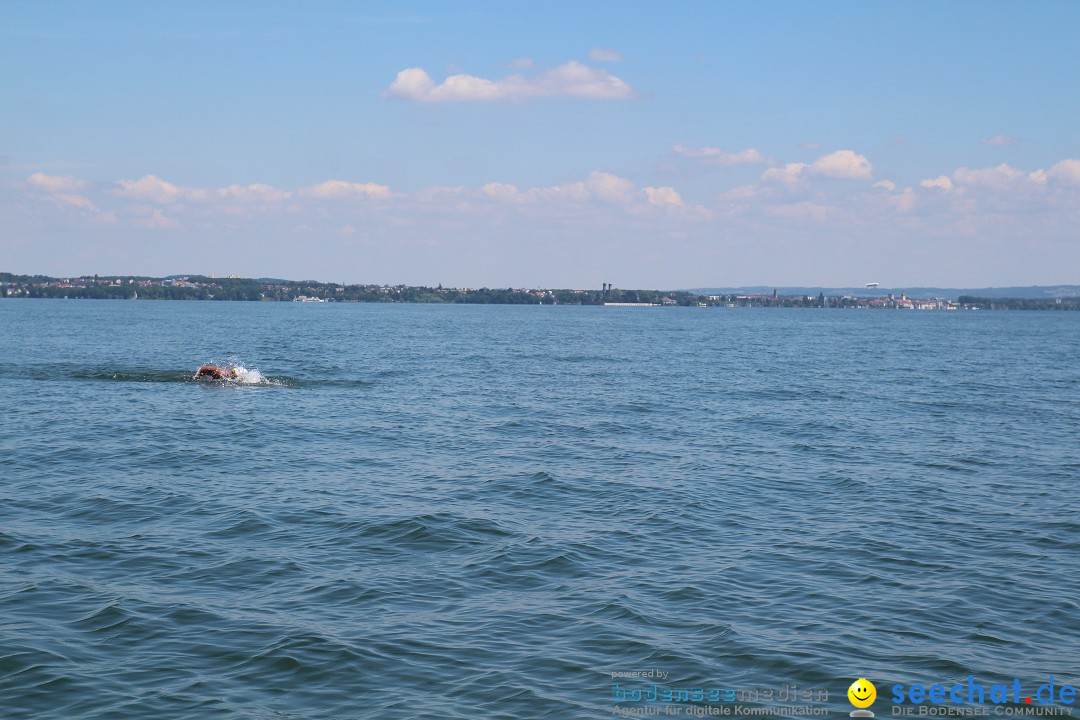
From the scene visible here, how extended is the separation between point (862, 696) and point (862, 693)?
2.7 inches

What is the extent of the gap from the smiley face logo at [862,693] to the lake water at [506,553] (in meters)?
0.19

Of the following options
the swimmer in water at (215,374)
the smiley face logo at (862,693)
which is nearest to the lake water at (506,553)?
the smiley face logo at (862,693)

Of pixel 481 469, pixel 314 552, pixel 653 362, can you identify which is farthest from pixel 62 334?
pixel 314 552

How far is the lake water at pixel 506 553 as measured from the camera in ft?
44.0

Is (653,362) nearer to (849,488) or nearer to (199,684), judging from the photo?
(849,488)

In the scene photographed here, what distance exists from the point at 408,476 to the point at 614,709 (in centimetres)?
1507

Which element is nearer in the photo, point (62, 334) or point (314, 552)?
point (314, 552)

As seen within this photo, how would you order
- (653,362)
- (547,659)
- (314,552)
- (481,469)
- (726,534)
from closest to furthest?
(547,659) < (314,552) < (726,534) < (481,469) < (653,362)

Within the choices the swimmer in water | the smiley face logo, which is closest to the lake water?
the smiley face logo

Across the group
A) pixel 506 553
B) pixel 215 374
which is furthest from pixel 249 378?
pixel 506 553

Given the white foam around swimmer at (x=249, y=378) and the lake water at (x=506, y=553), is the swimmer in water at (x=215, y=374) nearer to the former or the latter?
the white foam around swimmer at (x=249, y=378)

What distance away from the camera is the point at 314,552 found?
62.3 ft

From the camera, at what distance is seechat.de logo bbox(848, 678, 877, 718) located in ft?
40.9

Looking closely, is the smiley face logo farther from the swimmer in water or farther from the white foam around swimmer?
the swimmer in water
